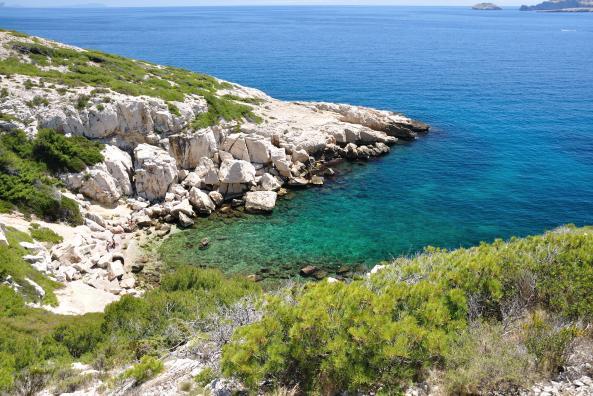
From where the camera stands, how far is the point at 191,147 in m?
40.1

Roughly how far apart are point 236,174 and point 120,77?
63.9 ft

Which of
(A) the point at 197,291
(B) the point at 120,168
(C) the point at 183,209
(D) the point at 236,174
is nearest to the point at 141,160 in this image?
(B) the point at 120,168

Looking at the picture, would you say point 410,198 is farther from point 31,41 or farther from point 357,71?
point 357,71

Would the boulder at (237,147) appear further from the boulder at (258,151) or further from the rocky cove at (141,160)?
the boulder at (258,151)

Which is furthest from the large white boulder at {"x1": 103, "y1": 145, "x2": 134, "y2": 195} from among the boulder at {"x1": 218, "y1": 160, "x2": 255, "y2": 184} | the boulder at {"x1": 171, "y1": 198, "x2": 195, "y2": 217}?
the boulder at {"x1": 218, "y1": 160, "x2": 255, "y2": 184}

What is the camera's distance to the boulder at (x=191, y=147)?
3969cm

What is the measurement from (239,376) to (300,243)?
2087 cm

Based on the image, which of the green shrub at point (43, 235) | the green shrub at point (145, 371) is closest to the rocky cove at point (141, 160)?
the green shrub at point (43, 235)

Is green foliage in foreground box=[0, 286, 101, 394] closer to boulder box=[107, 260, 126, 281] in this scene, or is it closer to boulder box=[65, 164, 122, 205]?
boulder box=[107, 260, 126, 281]

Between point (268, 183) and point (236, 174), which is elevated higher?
point (236, 174)

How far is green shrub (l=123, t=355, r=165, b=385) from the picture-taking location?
36.5 ft

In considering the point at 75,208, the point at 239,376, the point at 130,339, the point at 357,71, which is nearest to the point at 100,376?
the point at 130,339

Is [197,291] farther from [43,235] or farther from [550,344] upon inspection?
[43,235]

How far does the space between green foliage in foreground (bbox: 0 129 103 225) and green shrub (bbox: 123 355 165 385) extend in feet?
72.9
